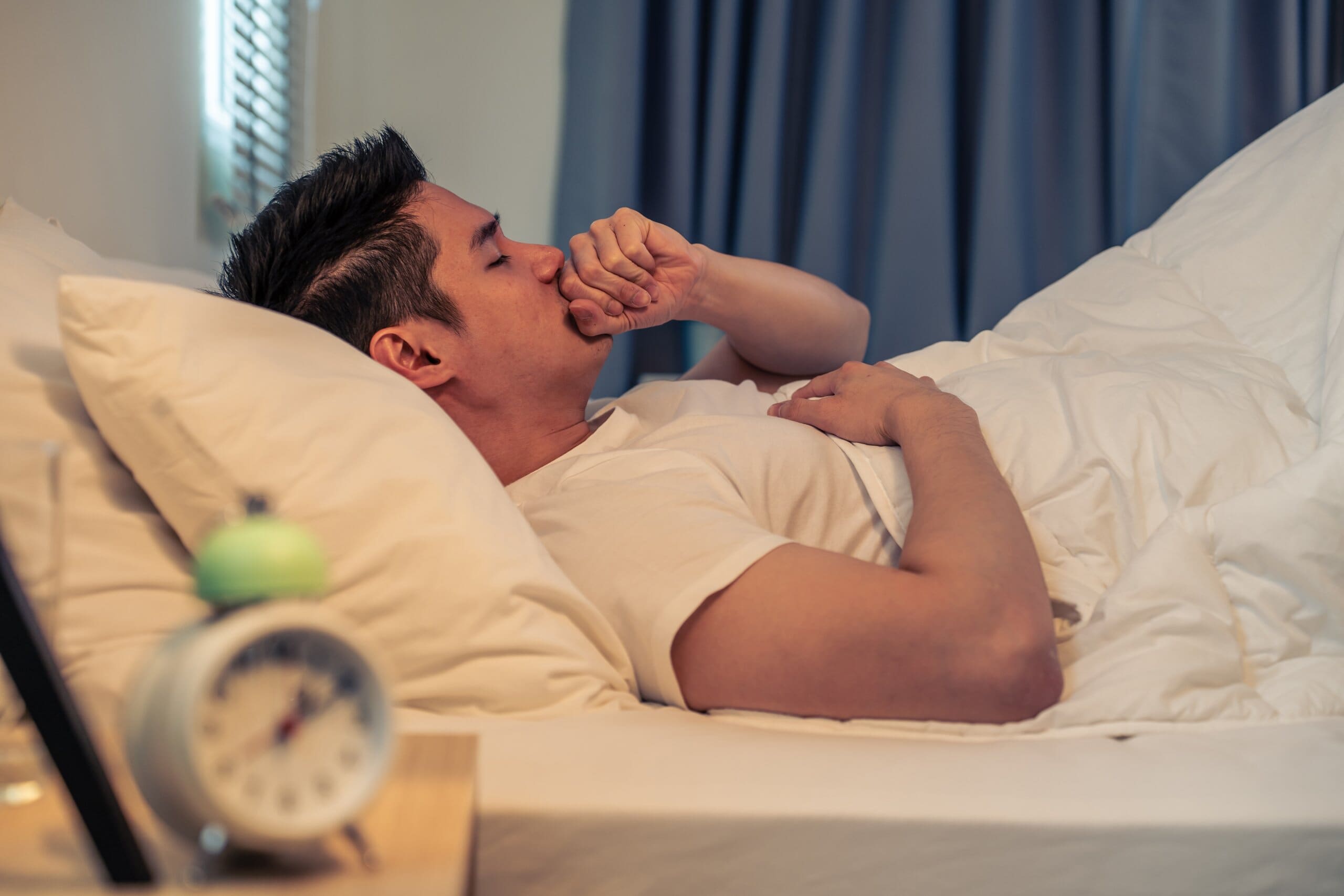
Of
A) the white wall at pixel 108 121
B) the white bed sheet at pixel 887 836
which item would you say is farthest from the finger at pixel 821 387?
the white wall at pixel 108 121

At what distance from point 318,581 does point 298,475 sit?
0.35 m

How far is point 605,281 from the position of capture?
1229 mm

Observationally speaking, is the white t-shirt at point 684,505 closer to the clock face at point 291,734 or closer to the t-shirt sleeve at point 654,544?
the t-shirt sleeve at point 654,544

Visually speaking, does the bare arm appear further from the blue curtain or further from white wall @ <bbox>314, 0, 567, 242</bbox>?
white wall @ <bbox>314, 0, 567, 242</bbox>

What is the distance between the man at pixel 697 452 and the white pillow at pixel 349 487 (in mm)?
50

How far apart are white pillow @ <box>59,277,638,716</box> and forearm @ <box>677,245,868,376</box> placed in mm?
760

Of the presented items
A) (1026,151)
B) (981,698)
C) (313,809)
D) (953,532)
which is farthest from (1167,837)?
(1026,151)

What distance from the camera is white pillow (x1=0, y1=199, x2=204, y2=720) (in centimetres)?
66

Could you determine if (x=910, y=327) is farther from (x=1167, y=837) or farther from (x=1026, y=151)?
(x=1167, y=837)

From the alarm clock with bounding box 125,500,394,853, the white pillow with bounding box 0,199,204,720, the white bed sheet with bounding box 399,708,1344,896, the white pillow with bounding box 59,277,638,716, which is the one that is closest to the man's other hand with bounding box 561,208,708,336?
the white pillow with bounding box 59,277,638,716

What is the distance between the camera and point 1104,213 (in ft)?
6.63

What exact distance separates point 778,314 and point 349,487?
935 millimetres

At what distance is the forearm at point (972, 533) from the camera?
757mm

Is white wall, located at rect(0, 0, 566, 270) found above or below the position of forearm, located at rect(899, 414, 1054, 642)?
above
